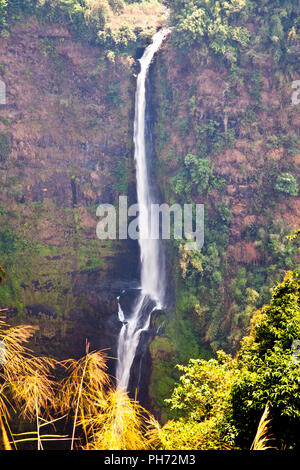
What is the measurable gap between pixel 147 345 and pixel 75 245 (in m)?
6.40

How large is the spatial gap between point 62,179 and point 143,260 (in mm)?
5972

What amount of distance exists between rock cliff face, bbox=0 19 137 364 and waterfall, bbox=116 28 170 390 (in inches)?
23.1

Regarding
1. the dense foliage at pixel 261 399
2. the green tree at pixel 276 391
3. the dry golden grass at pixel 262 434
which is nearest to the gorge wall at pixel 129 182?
the dense foliage at pixel 261 399

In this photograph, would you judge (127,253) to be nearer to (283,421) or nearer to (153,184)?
(153,184)

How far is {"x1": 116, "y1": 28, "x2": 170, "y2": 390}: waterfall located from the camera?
634 inches

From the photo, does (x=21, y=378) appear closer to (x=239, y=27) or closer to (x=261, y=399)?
(x=261, y=399)

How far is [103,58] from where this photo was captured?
65.4 ft

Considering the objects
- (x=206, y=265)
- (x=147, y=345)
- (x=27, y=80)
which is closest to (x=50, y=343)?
(x=147, y=345)

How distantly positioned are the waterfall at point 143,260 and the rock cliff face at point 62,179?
23.1 inches

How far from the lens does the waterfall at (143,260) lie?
16109 mm

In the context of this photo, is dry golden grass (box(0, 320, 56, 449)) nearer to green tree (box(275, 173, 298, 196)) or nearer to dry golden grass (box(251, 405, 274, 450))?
dry golden grass (box(251, 405, 274, 450))

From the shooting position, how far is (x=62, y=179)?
1950 centimetres

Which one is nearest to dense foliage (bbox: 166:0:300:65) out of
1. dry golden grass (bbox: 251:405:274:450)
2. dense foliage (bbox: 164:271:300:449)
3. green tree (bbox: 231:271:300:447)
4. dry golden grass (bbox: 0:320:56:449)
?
dense foliage (bbox: 164:271:300:449)

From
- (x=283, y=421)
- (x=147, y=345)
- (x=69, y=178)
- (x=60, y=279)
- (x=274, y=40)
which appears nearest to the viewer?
(x=283, y=421)
